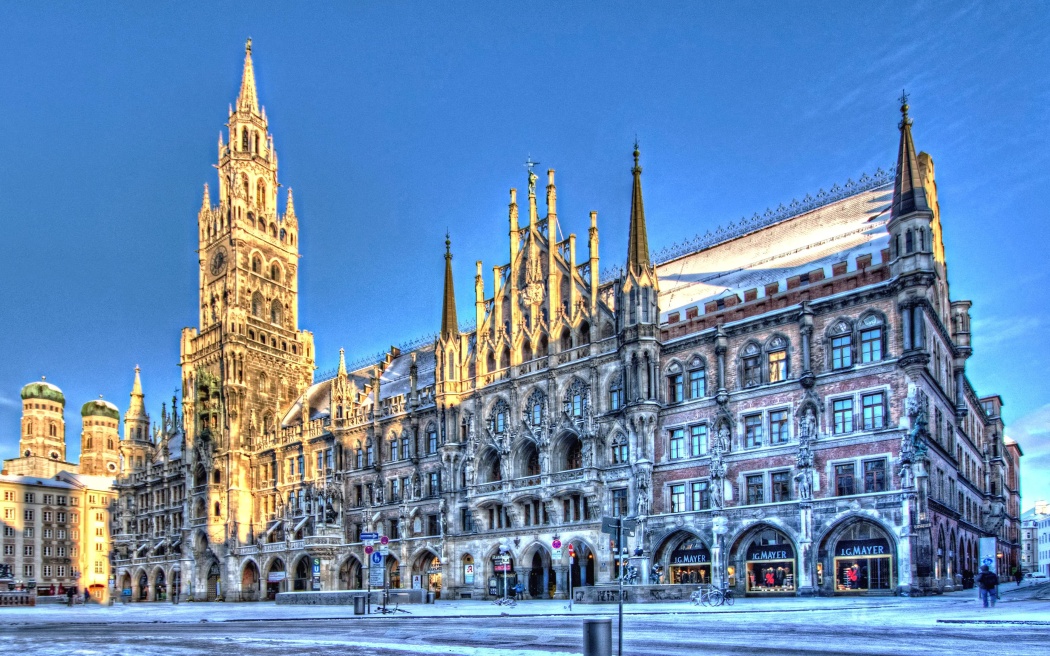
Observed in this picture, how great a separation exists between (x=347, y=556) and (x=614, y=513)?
26.9 metres

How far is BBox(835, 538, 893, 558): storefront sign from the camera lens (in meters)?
42.0

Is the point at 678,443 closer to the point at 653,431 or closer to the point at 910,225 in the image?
the point at 653,431

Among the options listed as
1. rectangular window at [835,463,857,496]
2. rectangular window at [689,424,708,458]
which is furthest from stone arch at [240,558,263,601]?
rectangular window at [835,463,857,496]

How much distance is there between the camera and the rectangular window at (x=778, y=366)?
47594 mm

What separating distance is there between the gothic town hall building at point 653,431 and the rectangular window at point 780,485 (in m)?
0.21

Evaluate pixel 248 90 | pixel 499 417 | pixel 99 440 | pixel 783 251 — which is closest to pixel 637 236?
pixel 783 251

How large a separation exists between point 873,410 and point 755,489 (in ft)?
24.1

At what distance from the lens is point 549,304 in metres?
58.8

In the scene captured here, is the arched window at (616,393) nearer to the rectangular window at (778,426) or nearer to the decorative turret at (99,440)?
the rectangular window at (778,426)

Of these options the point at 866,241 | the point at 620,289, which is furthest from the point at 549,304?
the point at 866,241

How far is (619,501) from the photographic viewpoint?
52.7 m

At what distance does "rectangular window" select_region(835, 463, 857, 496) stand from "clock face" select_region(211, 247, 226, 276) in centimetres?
6358

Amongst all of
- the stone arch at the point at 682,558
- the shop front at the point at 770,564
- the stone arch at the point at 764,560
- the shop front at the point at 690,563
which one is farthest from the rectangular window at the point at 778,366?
the shop front at the point at 690,563

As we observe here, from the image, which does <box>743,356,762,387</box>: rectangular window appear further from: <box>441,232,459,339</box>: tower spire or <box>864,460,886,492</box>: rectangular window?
<box>441,232,459,339</box>: tower spire
